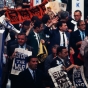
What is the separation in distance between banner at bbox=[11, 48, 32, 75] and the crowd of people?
0.09 metres

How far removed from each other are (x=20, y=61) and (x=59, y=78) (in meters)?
1.08

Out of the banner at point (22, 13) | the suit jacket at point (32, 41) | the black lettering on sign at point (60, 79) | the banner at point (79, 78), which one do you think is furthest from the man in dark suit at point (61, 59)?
the banner at point (22, 13)

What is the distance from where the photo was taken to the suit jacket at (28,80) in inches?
387

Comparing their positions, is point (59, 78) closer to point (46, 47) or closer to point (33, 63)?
point (33, 63)

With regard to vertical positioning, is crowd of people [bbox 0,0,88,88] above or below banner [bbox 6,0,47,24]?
below

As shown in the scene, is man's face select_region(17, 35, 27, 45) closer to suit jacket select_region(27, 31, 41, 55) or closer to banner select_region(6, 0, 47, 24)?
suit jacket select_region(27, 31, 41, 55)

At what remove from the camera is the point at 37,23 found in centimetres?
1167

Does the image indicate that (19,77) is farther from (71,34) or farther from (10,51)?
(71,34)

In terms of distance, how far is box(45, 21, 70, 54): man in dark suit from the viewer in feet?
38.8

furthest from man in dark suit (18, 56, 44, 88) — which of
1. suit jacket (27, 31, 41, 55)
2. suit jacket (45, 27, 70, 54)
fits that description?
suit jacket (45, 27, 70, 54)

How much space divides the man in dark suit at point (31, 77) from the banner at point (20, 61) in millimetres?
584

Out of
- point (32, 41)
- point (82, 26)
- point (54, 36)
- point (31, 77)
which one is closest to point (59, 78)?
point (31, 77)

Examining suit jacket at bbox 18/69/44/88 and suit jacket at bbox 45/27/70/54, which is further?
suit jacket at bbox 45/27/70/54

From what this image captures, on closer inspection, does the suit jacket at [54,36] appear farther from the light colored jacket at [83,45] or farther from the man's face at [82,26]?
the light colored jacket at [83,45]
